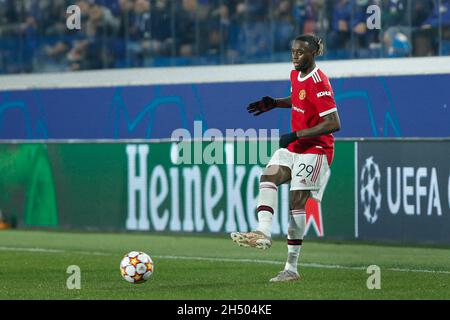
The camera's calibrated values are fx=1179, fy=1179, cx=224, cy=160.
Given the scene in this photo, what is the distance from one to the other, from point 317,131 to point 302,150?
0.38 meters

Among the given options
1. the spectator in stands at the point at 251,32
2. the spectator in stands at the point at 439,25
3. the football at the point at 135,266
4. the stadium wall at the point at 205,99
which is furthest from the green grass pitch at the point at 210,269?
the spectator in stands at the point at 251,32

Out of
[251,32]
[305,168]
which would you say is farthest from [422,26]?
[305,168]

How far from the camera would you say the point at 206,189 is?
57.9 feet

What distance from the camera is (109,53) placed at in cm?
2248

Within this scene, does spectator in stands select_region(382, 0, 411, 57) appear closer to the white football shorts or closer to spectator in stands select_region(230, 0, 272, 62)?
spectator in stands select_region(230, 0, 272, 62)

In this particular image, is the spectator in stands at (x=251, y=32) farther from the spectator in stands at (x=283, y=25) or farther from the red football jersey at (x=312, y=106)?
the red football jersey at (x=312, y=106)

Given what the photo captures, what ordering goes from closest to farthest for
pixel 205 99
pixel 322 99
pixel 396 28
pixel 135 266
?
pixel 135 266 → pixel 322 99 → pixel 396 28 → pixel 205 99

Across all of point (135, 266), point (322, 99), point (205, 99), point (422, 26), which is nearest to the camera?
point (135, 266)

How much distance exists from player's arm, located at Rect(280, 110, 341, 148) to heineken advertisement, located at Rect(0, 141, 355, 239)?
570cm

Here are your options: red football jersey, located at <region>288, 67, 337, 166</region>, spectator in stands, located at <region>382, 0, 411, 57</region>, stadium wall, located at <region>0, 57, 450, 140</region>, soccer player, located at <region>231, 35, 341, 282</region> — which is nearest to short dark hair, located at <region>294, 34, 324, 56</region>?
soccer player, located at <region>231, 35, 341, 282</region>

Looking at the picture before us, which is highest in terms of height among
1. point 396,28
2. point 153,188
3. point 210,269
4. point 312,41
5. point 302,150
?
point 396,28

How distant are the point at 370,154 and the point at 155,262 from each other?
4214 millimetres

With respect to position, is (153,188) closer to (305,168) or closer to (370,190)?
(370,190)
